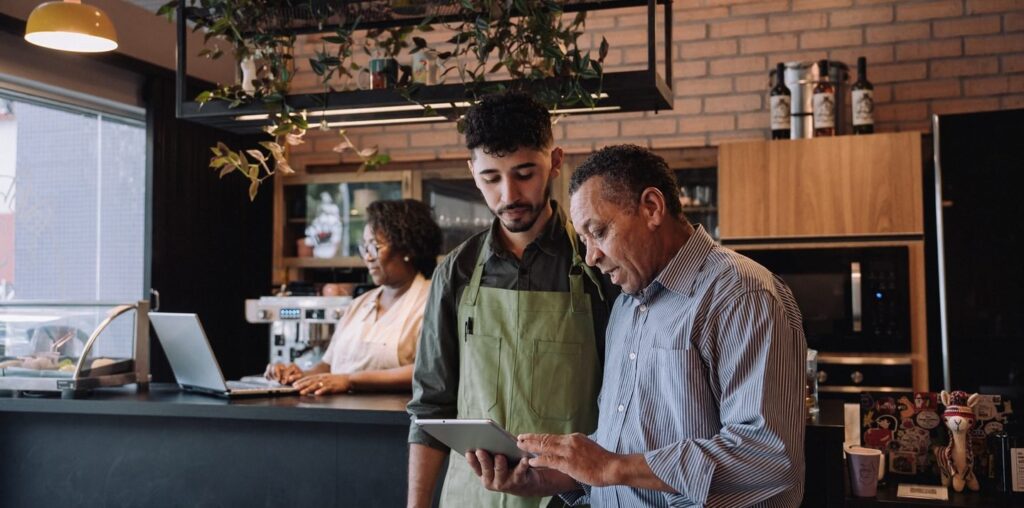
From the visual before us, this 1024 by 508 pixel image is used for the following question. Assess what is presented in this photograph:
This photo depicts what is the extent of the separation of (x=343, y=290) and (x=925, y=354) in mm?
2836

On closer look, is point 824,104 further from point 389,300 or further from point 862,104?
point 389,300

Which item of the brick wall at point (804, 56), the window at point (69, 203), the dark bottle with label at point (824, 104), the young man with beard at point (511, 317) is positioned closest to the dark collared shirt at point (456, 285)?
the young man with beard at point (511, 317)

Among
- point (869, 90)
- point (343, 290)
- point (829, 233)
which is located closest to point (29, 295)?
point (343, 290)

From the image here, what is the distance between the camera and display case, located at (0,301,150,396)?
3279 millimetres

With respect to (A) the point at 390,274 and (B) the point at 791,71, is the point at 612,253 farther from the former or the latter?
(B) the point at 791,71

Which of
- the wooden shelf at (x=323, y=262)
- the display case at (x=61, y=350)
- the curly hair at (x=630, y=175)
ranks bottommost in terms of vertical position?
the display case at (x=61, y=350)

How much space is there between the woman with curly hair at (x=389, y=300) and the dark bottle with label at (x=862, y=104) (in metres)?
2.04

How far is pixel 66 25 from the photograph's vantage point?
3.29 m

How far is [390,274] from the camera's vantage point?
3605mm

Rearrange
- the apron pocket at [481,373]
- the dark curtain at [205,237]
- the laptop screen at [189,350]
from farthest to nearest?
1. the dark curtain at [205,237]
2. the laptop screen at [189,350]
3. the apron pocket at [481,373]

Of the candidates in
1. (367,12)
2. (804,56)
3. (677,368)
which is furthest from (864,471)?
(804,56)

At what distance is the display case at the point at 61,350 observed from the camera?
129 inches

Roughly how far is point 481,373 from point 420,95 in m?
1.23

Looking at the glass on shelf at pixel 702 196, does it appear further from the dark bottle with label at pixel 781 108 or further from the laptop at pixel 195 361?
the laptop at pixel 195 361
